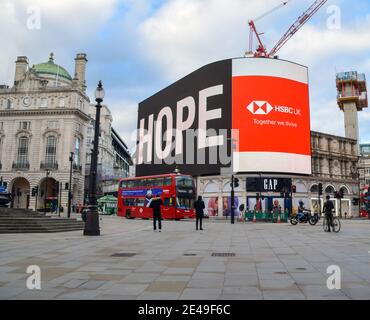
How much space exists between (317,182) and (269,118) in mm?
12894

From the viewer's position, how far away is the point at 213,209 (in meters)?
52.6

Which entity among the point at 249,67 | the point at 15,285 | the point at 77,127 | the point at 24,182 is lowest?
the point at 15,285

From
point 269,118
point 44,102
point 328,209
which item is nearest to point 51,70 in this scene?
point 44,102

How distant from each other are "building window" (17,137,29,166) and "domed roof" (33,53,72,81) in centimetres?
1636

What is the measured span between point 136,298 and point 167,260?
12.2 feet

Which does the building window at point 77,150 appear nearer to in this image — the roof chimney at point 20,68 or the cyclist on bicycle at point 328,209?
the roof chimney at point 20,68

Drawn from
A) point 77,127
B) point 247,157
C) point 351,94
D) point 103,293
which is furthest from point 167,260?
point 351,94

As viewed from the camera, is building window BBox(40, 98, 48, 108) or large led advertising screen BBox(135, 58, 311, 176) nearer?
large led advertising screen BBox(135, 58, 311, 176)

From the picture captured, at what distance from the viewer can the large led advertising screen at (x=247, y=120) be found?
1925 inches

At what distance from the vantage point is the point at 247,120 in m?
49.3

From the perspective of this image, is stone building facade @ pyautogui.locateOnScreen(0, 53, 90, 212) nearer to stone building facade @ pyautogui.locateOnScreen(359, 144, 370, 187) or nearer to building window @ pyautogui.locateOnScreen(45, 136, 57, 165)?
building window @ pyautogui.locateOnScreen(45, 136, 57, 165)

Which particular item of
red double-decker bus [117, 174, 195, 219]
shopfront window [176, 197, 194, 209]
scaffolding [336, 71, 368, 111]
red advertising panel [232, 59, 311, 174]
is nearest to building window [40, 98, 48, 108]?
red advertising panel [232, 59, 311, 174]

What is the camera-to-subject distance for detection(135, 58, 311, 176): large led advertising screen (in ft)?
160

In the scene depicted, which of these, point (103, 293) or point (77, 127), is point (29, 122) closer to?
point (77, 127)
